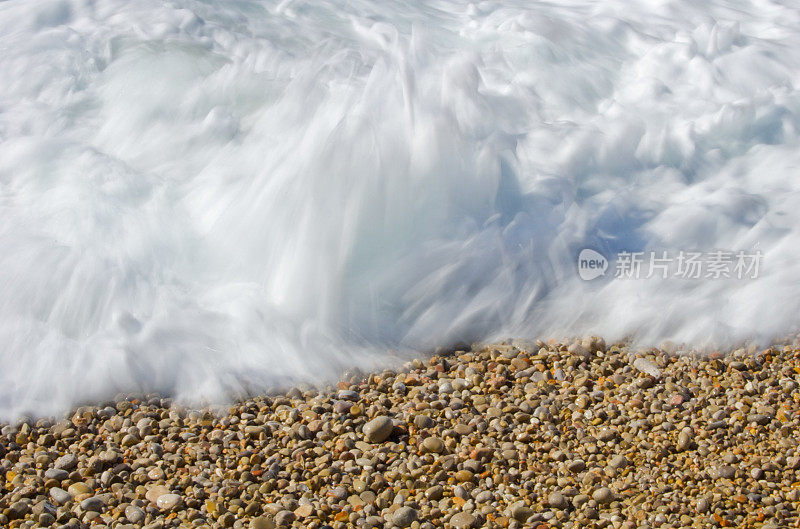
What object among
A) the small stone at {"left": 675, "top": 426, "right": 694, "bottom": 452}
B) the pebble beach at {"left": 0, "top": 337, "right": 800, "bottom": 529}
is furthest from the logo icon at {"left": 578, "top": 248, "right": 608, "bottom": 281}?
the small stone at {"left": 675, "top": 426, "right": 694, "bottom": 452}

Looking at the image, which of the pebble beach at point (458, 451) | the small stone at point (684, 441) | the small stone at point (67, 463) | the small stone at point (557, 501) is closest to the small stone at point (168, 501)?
the pebble beach at point (458, 451)

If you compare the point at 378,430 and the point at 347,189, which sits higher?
the point at 347,189

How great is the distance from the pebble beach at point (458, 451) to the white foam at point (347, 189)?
0.20 metres

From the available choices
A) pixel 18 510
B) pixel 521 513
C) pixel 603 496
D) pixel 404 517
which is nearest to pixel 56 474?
pixel 18 510

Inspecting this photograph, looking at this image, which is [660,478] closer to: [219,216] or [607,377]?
[607,377]

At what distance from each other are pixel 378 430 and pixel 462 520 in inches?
20.1

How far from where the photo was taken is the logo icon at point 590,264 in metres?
3.87

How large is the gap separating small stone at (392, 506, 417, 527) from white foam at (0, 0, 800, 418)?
95 centimetres

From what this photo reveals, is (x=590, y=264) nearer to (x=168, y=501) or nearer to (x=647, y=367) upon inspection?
(x=647, y=367)

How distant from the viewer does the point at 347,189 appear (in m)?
4.05

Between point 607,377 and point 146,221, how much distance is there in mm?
2279

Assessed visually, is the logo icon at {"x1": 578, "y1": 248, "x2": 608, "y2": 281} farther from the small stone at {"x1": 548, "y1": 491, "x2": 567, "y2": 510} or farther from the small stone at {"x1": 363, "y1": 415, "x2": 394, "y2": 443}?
the small stone at {"x1": 548, "y1": 491, "x2": 567, "y2": 510}

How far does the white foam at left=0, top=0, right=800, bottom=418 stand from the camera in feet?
11.7

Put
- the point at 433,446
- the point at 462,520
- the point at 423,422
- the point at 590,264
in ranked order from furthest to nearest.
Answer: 1. the point at 590,264
2. the point at 423,422
3. the point at 433,446
4. the point at 462,520
